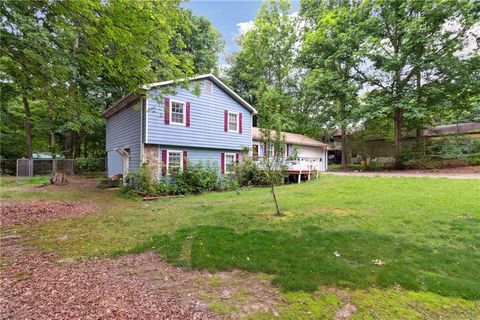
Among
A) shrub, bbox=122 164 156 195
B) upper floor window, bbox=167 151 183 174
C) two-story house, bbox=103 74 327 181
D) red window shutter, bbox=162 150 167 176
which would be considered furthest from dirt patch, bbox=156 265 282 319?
upper floor window, bbox=167 151 183 174

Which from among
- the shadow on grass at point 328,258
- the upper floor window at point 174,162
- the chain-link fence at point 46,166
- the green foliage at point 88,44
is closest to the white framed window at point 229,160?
the upper floor window at point 174,162

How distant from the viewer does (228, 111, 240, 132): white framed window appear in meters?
15.6

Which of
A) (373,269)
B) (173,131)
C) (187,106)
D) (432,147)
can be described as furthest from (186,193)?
(432,147)

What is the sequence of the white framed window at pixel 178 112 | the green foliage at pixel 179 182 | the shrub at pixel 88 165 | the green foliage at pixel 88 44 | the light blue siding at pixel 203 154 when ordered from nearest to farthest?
the green foliage at pixel 88 44 < the green foliage at pixel 179 182 < the white framed window at pixel 178 112 < the light blue siding at pixel 203 154 < the shrub at pixel 88 165

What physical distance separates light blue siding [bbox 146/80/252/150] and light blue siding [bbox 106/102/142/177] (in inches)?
34.5

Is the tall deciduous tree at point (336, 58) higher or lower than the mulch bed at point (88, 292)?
higher

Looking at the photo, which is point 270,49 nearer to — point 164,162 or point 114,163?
point 114,163

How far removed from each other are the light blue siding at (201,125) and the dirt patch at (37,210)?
14.2ft

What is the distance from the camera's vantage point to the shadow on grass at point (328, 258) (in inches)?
139

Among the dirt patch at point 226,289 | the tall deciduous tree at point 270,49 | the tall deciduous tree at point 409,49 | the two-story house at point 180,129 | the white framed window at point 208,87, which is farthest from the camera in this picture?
the tall deciduous tree at point 270,49

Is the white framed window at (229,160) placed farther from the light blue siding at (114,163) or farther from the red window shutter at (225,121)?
the light blue siding at (114,163)

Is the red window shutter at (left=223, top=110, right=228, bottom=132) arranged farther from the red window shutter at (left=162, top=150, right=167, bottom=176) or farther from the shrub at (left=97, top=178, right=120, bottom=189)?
the shrub at (left=97, top=178, right=120, bottom=189)

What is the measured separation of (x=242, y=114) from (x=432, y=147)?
14.3 meters

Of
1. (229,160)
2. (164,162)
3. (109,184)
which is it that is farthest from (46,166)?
(229,160)
